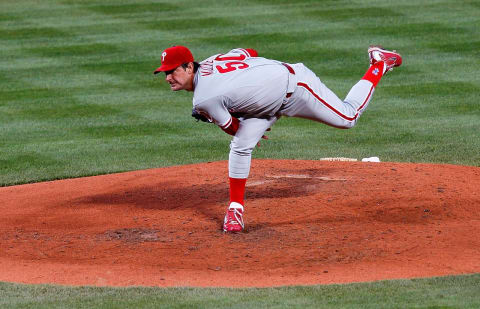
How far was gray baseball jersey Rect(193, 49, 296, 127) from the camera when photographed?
25.7 ft

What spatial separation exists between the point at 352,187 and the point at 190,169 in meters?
2.00

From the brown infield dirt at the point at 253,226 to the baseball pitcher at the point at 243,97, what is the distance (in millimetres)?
592

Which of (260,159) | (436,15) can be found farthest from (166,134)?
(436,15)

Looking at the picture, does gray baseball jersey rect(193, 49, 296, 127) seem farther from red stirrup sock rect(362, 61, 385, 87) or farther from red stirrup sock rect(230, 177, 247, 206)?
red stirrup sock rect(362, 61, 385, 87)

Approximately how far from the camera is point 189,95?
14.1 meters

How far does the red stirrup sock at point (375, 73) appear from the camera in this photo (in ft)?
29.5

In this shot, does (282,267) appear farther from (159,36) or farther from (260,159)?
(159,36)

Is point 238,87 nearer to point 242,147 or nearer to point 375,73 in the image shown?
point 242,147

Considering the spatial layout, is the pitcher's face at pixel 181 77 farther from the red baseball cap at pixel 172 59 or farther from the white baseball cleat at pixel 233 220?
the white baseball cleat at pixel 233 220

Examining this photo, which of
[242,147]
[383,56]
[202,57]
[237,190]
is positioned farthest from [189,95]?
[242,147]

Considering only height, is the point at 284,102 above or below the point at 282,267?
above

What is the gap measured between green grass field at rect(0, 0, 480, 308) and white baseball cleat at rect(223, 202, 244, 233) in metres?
1.54

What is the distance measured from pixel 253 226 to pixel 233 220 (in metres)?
0.31

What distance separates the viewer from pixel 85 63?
1524 cm
